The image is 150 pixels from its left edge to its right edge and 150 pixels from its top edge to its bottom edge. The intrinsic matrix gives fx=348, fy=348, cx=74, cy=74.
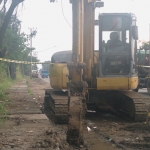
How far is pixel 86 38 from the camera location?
9898 mm

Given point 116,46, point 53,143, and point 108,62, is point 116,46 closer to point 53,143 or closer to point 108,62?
point 108,62

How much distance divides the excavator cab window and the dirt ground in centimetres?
154

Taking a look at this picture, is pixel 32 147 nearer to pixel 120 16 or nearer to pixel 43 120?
pixel 43 120

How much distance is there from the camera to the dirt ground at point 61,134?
6258 millimetres

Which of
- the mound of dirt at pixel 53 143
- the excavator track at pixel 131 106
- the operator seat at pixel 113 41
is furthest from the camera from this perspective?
the operator seat at pixel 113 41

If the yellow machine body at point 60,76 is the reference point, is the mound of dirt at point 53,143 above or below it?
below

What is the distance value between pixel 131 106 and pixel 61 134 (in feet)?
10.4

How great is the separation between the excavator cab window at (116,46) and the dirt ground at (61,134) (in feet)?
5.05

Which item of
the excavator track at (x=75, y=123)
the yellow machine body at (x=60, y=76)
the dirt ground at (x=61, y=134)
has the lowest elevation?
the dirt ground at (x=61, y=134)

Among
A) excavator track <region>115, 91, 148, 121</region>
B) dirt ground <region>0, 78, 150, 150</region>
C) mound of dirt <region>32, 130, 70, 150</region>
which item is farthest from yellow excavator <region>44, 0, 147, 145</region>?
mound of dirt <region>32, 130, 70, 150</region>

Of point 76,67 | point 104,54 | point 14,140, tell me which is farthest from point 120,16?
point 14,140

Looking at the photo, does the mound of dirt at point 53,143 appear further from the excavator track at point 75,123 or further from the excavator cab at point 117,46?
the excavator cab at point 117,46

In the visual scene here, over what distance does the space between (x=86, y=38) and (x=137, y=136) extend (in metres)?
3.46

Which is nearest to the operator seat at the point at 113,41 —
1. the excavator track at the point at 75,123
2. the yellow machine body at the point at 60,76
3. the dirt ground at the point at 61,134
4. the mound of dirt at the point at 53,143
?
the yellow machine body at the point at 60,76
